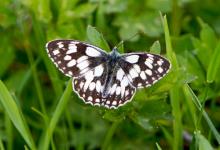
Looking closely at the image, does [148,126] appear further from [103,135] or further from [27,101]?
[27,101]

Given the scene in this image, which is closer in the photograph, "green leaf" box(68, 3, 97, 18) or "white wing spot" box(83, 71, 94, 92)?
"white wing spot" box(83, 71, 94, 92)

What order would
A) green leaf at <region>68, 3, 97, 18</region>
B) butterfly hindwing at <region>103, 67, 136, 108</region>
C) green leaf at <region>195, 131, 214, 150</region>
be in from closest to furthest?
green leaf at <region>195, 131, 214, 150</region> < butterfly hindwing at <region>103, 67, 136, 108</region> < green leaf at <region>68, 3, 97, 18</region>

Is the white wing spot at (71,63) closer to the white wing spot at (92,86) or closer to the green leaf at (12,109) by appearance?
the white wing spot at (92,86)

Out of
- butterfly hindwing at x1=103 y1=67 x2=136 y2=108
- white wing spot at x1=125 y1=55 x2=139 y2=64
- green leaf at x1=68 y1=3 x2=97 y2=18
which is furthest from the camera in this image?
green leaf at x1=68 y1=3 x2=97 y2=18

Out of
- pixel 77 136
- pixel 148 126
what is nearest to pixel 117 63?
pixel 148 126

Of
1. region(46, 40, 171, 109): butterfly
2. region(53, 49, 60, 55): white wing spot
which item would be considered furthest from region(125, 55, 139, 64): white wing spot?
region(53, 49, 60, 55): white wing spot

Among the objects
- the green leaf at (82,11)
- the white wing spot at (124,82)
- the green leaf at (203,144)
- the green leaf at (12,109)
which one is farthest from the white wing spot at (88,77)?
the green leaf at (82,11)

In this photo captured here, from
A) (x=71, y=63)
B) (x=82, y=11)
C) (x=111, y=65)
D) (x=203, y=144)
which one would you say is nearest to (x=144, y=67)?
(x=111, y=65)

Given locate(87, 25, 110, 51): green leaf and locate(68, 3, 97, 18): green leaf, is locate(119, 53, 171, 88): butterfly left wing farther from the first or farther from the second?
locate(68, 3, 97, 18): green leaf
